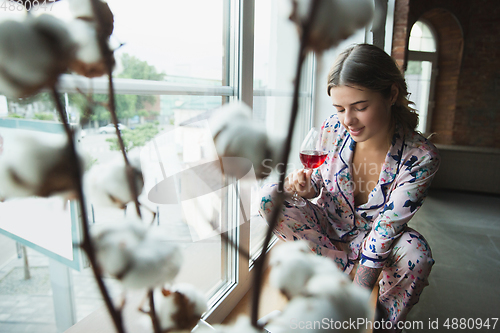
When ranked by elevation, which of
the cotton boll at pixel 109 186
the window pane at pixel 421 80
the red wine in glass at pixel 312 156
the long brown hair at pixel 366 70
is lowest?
the red wine in glass at pixel 312 156

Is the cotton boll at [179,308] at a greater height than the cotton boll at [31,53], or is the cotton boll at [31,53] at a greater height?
the cotton boll at [31,53]

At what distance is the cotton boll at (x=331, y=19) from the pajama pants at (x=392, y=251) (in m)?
1.02

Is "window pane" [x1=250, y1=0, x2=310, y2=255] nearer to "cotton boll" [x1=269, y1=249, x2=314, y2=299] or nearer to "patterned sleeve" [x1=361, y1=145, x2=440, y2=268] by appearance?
"patterned sleeve" [x1=361, y1=145, x2=440, y2=268]

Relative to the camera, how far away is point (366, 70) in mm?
1026

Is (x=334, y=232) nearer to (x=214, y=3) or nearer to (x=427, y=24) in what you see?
(x=214, y=3)

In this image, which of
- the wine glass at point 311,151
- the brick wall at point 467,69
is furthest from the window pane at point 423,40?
the wine glass at point 311,151

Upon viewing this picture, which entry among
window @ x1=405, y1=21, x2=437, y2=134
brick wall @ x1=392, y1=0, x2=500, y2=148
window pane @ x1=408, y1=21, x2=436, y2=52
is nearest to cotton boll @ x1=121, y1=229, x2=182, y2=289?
brick wall @ x1=392, y1=0, x2=500, y2=148

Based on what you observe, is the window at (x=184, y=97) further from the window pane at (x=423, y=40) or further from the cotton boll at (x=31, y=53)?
the window pane at (x=423, y=40)

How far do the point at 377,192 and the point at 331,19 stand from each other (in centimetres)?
127

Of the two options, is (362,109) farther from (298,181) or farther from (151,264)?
(151,264)

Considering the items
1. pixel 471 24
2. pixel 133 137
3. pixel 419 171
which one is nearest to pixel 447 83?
pixel 471 24

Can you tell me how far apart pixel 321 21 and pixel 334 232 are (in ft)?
4.63

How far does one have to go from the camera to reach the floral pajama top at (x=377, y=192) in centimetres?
120

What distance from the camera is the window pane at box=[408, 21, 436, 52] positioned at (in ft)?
17.8
